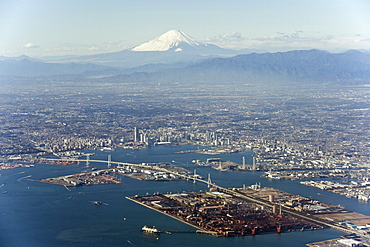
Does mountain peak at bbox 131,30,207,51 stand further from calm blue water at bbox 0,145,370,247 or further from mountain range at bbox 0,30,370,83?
calm blue water at bbox 0,145,370,247

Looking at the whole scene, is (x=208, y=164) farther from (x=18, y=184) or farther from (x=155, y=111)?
(x=155, y=111)

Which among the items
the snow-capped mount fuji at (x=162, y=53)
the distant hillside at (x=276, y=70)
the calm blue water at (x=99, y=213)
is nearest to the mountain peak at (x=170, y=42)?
the snow-capped mount fuji at (x=162, y=53)

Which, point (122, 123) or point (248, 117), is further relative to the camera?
point (248, 117)

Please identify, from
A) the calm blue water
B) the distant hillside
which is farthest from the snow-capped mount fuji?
the calm blue water

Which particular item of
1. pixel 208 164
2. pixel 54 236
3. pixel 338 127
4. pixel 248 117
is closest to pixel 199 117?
pixel 248 117

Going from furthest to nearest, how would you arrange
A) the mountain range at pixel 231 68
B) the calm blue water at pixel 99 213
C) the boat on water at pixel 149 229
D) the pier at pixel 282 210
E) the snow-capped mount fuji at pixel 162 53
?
the snow-capped mount fuji at pixel 162 53 < the mountain range at pixel 231 68 < the pier at pixel 282 210 < the boat on water at pixel 149 229 < the calm blue water at pixel 99 213

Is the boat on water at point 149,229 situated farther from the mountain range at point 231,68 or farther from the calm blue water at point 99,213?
the mountain range at point 231,68
